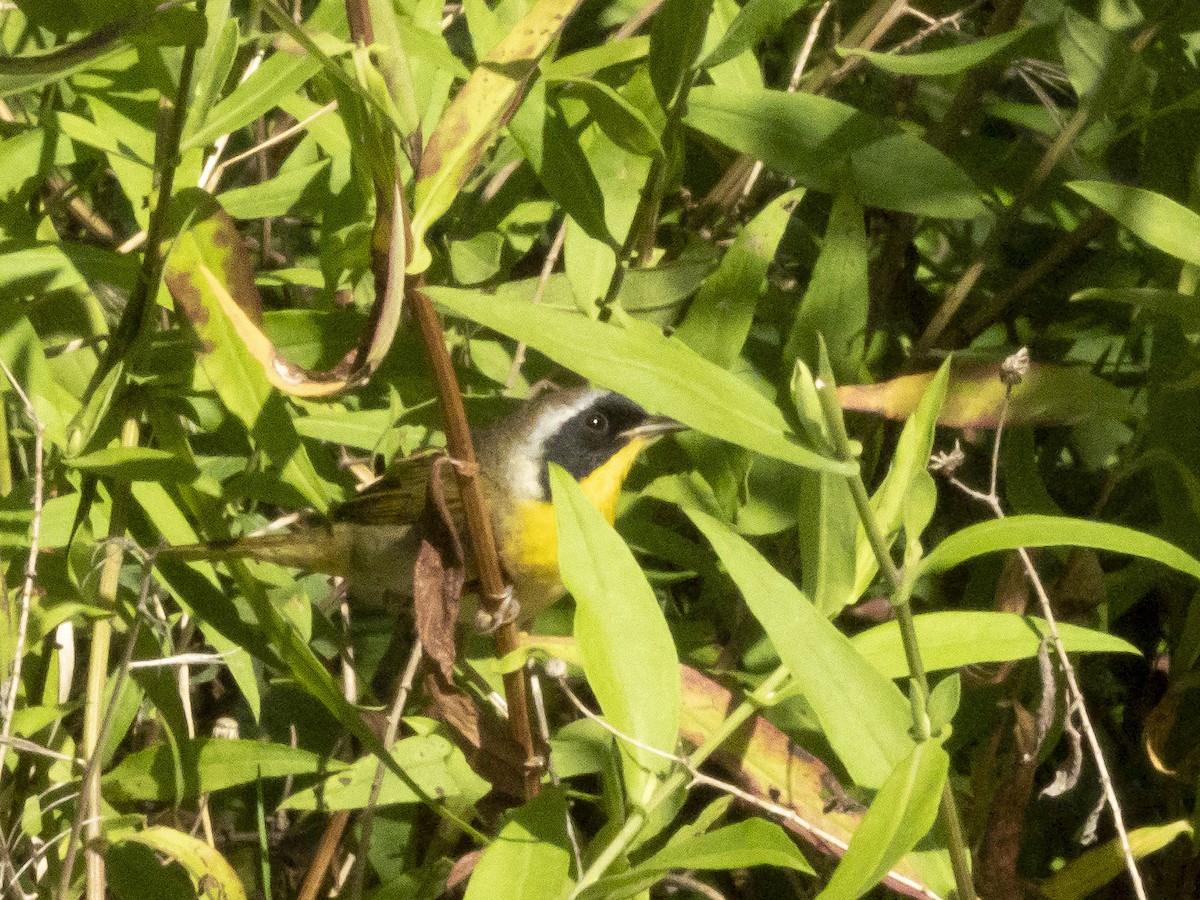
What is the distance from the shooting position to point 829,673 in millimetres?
1130

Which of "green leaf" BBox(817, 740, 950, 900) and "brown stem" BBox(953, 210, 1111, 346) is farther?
"brown stem" BBox(953, 210, 1111, 346)

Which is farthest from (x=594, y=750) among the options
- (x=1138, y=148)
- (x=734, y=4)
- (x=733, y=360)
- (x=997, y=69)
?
(x=1138, y=148)

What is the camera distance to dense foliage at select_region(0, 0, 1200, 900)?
3.80ft

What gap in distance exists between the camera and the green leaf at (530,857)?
1238mm

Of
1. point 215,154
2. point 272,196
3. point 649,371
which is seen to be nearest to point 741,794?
point 649,371

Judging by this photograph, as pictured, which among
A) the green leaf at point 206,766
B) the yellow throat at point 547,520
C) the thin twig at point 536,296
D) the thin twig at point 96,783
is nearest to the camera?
the thin twig at point 96,783

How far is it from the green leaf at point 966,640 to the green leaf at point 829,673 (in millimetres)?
219

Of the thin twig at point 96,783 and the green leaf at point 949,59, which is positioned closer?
the thin twig at point 96,783

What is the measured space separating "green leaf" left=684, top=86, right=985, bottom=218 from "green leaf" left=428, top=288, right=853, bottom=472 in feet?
2.35

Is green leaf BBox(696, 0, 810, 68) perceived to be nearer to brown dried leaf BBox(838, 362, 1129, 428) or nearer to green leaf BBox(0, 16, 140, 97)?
brown dried leaf BBox(838, 362, 1129, 428)

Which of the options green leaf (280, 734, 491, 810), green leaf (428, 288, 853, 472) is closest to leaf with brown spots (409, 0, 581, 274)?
green leaf (428, 288, 853, 472)

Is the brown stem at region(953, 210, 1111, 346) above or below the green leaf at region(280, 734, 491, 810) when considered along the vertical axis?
above

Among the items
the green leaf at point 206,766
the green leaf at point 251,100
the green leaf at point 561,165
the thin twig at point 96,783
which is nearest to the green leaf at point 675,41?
the green leaf at point 561,165

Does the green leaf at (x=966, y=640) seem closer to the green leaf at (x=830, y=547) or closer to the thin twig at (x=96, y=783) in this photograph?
the green leaf at (x=830, y=547)
